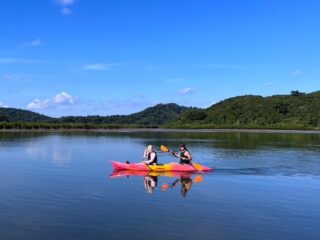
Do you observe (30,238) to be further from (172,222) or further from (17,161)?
(17,161)

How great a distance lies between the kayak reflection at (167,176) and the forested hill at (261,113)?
11276 cm

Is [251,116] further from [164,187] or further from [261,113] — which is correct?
[164,187]

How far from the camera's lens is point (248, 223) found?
16078 mm

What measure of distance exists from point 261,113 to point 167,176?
13785 centimetres

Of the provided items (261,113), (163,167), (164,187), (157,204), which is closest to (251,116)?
(261,113)

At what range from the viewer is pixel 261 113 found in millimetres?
162000

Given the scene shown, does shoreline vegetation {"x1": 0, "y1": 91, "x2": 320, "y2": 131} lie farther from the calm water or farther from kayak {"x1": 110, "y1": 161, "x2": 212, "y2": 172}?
the calm water

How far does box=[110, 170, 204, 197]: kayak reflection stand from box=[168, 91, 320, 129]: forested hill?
113 m

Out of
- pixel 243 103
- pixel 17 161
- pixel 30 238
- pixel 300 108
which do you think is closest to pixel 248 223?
pixel 30 238

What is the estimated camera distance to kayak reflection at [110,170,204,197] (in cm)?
2367

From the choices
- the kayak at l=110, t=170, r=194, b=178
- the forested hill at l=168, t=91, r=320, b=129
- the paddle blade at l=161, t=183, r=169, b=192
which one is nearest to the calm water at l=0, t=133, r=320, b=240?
the paddle blade at l=161, t=183, r=169, b=192

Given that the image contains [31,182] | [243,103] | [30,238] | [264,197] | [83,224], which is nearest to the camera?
[30,238]

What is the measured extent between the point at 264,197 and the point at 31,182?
11776 millimetres

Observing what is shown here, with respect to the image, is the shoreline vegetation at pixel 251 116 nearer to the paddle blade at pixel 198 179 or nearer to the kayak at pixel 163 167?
the kayak at pixel 163 167
